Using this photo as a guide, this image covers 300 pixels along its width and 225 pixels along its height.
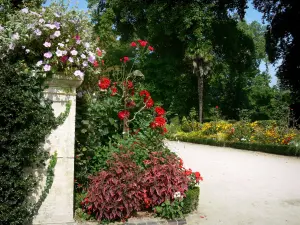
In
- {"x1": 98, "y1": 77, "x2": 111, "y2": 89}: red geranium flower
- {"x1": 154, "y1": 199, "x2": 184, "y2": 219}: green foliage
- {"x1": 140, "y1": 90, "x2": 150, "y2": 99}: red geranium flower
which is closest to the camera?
{"x1": 154, "y1": 199, "x2": 184, "y2": 219}: green foliage

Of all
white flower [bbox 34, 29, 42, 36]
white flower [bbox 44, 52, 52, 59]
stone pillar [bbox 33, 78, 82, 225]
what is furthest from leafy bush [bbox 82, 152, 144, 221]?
white flower [bbox 34, 29, 42, 36]

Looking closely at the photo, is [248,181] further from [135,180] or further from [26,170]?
[26,170]

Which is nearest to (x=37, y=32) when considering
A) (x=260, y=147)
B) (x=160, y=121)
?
(x=160, y=121)

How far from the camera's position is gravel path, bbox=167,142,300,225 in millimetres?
4602

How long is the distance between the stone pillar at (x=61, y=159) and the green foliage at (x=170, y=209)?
1.14 m

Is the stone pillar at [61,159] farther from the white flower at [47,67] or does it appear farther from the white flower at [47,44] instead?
the white flower at [47,44]

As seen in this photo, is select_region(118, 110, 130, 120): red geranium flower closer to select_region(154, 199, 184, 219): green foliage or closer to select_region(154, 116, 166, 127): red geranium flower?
select_region(154, 116, 166, 127): red geranium flower

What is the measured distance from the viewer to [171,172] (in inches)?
173

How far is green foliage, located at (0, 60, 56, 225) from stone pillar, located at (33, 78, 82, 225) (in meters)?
0.13

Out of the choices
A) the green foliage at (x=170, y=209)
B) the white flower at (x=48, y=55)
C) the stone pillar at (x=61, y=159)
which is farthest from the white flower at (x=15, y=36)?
the green foliage at (x=170, y=209)

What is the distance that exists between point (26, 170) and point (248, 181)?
495 centimetres

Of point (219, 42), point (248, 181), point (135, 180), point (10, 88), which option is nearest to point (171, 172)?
point (135, 180)

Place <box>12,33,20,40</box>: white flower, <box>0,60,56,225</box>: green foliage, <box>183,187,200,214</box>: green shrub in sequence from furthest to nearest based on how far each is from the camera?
<box>183,187,200,214</box>: green shrub
<box>12,33,20,40</box>: white flower
<box>0,60,56,225</box>: green foliage

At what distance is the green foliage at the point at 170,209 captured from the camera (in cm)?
421
